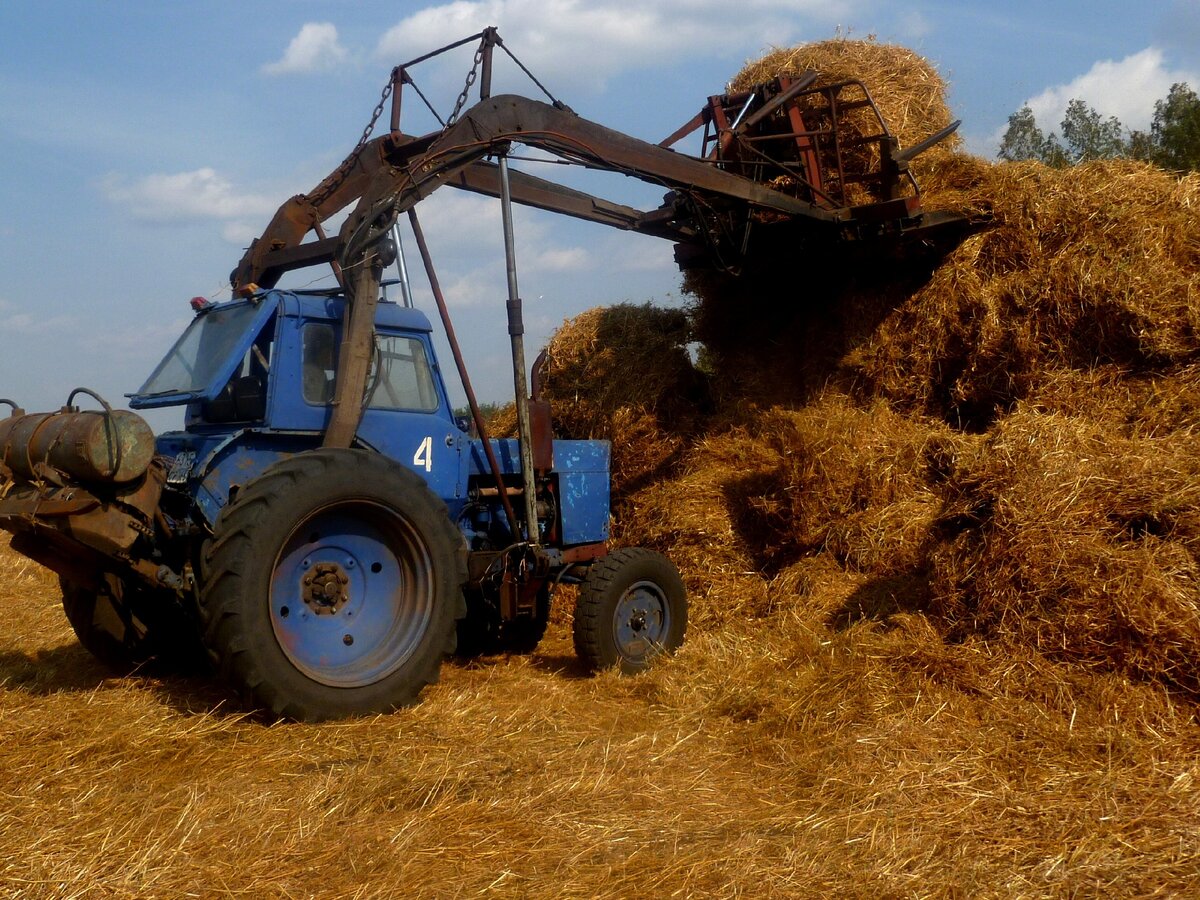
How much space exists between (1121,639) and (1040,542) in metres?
0.64

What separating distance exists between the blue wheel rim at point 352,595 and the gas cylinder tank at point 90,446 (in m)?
0.84

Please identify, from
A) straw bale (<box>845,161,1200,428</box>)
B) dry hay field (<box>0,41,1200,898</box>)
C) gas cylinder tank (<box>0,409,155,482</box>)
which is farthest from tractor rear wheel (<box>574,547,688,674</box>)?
gas cylinder tank (<box>0,409,155,482</box>)

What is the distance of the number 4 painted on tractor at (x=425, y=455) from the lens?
6.24m

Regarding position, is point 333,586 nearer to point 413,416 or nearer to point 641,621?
point 413,416

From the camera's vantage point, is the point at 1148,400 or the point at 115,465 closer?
the point at 115,465

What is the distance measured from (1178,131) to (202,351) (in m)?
17.1

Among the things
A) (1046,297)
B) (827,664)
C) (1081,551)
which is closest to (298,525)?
(827,664)

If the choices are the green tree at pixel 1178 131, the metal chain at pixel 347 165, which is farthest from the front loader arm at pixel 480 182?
the green tree at pixel 1178 131

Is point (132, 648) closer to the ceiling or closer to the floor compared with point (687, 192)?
closer to the floor

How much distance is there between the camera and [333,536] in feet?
17.9

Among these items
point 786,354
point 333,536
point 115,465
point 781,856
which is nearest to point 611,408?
point 786,354

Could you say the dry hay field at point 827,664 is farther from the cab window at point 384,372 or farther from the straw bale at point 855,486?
the cab window at point 384,372

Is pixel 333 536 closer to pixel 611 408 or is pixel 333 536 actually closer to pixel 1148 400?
pixel 611 408

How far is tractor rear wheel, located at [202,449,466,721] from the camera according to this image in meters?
4.83
